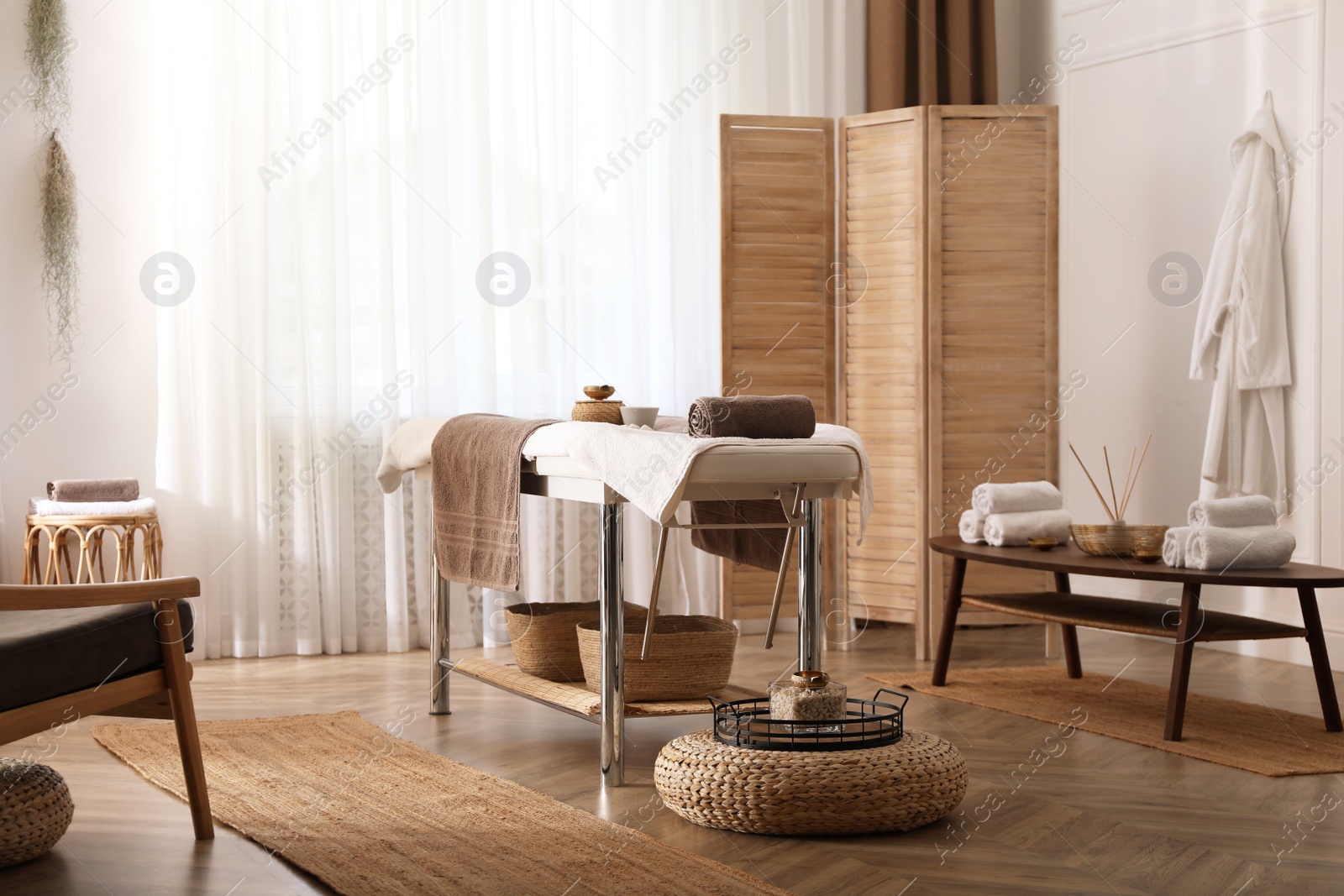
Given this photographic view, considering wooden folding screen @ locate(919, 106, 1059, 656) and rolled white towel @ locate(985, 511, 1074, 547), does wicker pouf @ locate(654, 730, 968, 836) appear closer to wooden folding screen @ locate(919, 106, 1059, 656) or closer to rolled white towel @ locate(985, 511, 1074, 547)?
rolled white towel @ locate(985, 511, 1074, 547)

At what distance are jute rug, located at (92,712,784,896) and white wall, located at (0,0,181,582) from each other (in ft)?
4.33

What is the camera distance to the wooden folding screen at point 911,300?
4.66 meters

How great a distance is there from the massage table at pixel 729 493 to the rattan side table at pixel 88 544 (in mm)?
1582

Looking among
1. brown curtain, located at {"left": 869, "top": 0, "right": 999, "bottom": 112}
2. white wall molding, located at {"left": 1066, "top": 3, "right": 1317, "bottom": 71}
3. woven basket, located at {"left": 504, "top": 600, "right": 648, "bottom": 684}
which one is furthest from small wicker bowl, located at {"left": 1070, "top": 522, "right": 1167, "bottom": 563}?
brown curtain, located at {"left": 869, "top": 0, "right": 999, "bottom": 112}

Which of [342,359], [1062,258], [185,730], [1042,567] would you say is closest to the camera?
[185,730]

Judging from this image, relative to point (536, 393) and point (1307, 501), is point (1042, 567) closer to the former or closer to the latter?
point (1307, 501)

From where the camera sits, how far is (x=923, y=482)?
4652 millimetres

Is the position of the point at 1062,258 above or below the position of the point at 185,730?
above

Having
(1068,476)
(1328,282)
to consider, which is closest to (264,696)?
(1068,476)

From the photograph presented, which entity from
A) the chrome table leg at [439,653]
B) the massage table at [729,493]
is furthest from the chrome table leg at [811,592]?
the chrome table leg at [439,653]

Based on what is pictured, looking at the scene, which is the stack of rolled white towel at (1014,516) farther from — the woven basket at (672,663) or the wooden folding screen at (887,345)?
the woven basket at (672,663)

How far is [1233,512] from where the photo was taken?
351cm

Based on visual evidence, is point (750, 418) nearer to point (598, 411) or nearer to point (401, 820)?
point (598, 411)

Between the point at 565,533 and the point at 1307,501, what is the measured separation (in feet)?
8.48
